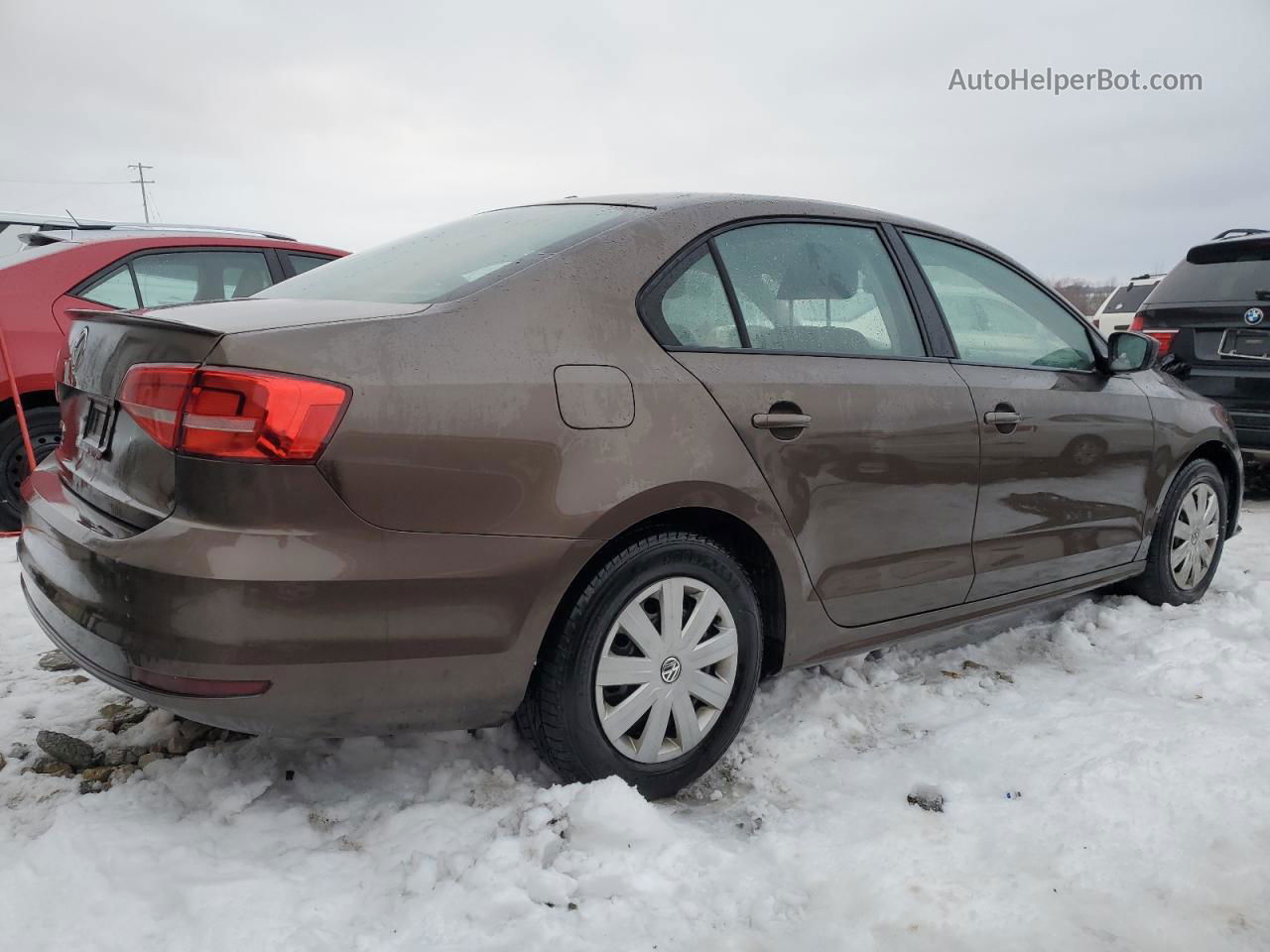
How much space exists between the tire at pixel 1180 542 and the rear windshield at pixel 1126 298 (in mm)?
9555

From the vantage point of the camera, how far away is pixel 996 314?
3330 millimetres

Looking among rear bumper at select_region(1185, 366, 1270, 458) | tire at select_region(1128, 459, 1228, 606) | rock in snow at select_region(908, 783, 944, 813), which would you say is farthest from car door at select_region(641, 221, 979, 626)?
rear bumper at select_region(1185, 366, 1270, 458)

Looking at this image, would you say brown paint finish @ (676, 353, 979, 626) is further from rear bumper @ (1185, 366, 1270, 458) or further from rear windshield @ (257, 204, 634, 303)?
rear bumper @ (1185, 366, 1270, 458)

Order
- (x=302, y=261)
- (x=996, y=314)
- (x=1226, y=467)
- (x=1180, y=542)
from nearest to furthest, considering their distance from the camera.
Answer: (x=996, y=314), (x=1180, y=542), (x=1226, y=467), (x=302, y=261)

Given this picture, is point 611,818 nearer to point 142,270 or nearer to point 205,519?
point 205,519

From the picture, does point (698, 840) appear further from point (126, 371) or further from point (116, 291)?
point (116, 291)

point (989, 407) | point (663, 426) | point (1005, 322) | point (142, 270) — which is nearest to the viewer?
point (663, 426)

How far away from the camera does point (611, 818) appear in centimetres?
215

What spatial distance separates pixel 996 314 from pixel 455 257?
6.39 feet

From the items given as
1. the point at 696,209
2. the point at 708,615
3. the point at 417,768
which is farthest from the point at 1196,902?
the point at 696,209

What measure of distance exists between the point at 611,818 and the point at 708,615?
0.54 metres

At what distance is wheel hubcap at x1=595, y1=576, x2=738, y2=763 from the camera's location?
7.42 feet

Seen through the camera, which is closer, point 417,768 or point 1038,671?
point 417,768

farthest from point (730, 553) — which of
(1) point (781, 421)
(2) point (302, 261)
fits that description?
(2) point (302, 261)
